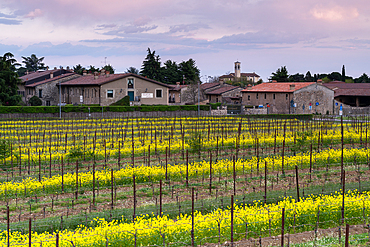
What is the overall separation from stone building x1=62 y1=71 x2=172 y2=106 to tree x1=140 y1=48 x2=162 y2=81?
25186 mm

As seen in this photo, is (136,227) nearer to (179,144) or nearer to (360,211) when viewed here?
(360,211)

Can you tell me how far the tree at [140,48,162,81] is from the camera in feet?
321

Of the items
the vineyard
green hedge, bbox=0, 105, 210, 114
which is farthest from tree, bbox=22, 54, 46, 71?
the vineyard

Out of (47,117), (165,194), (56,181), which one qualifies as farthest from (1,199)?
(47,117)

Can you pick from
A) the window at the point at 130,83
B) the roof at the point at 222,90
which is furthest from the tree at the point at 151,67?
the window at the point at 130,83

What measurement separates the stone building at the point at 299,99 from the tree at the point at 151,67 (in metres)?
31.8

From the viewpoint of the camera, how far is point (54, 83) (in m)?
76.8

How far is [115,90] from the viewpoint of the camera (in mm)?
67688

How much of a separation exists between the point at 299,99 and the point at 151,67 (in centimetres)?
3967

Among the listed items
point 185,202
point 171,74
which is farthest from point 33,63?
point 185,202

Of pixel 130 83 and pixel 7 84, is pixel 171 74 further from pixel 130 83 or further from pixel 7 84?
pixel 7 84

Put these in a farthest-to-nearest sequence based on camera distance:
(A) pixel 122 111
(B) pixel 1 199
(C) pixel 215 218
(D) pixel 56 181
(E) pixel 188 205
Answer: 1. (A) pixel 122 111
2. (D) pixel 56 181
3. (B) pixel 1 199
4. (E) pixel 188 205
5. (C) pixel 215 218

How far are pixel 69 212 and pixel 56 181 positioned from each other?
3.38 metres

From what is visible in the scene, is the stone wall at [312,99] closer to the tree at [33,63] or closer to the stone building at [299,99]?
the stone building at [299,99]
